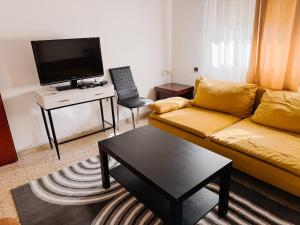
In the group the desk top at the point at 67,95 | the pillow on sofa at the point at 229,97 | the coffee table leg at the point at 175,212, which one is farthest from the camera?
the pillow on sofa at the point at 229,97

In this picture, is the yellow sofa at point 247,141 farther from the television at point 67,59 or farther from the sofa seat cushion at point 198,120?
the television at point 67,59

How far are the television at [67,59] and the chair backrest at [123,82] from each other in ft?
1.08

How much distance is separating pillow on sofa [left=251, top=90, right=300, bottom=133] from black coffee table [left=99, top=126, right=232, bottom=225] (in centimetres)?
95

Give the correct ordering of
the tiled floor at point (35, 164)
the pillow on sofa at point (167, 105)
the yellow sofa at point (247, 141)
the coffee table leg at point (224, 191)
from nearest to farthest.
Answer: the coffee table leg at point (224, 191) < the yellow sofa at point (247, 141) < the tiled floor at point (35, 164) < the pillow on sofa at point (167, 105)

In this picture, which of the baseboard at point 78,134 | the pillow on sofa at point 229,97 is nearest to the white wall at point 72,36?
the baseboard at point 78,134

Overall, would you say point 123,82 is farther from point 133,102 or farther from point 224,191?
point 224,191

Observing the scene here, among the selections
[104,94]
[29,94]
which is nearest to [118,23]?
[104,94]

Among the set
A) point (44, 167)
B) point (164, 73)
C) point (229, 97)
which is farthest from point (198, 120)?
point (44, 167)

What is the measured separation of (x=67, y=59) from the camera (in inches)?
105

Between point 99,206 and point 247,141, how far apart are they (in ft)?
4.77

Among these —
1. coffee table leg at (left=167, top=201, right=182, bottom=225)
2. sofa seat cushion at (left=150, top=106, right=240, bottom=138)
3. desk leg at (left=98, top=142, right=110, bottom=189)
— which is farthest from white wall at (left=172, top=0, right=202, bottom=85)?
coffee table leg at (left=167, top=201, right=182, bottom=225)

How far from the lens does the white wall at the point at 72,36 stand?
2.48m

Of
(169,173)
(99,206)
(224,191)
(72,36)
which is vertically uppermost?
(72,36)

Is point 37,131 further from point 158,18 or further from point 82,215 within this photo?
point 158,18
